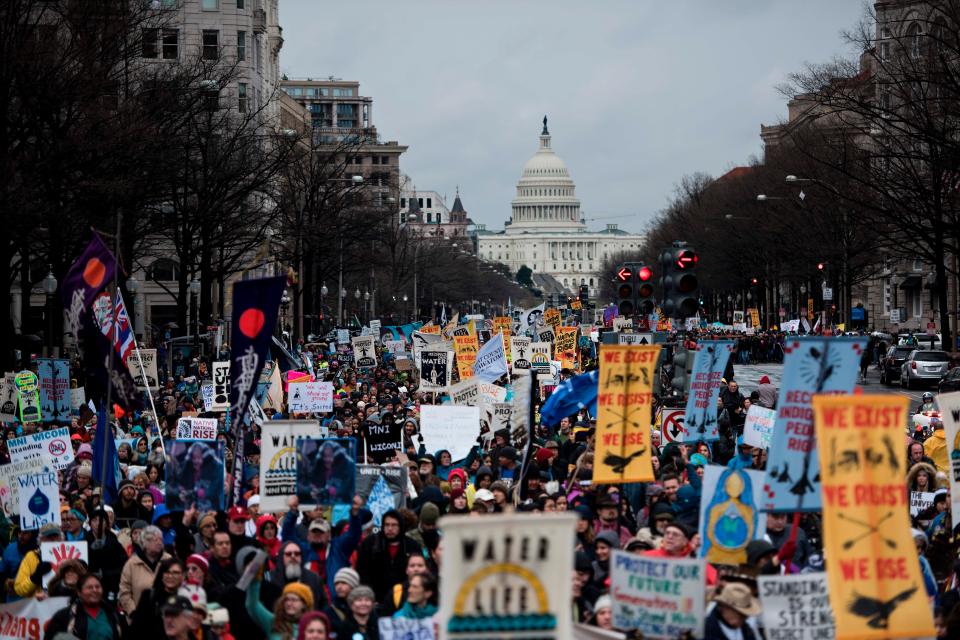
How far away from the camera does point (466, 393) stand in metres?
23.7

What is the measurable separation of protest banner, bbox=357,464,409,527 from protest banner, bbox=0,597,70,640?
148 inches

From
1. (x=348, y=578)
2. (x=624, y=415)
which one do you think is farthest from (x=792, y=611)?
(x=624, y=415)

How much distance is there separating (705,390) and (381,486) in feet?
16.8

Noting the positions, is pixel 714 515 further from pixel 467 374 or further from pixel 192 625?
pixel 467 374

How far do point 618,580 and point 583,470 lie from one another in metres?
7.30

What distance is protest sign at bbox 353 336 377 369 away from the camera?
41.4m

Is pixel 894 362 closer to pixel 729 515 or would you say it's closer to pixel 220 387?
pixel 220 387

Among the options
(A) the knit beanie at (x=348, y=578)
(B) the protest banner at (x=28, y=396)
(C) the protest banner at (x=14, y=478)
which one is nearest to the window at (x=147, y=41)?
(B) the protest banner at (x=28, y=396)

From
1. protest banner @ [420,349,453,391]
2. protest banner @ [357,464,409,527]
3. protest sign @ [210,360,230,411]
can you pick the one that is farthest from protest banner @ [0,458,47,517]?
protest banner @ [420,349,453,391]

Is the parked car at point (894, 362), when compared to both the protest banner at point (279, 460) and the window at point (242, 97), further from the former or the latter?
the protest banner at point (279, 460)

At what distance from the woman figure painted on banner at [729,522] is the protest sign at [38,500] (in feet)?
15.8

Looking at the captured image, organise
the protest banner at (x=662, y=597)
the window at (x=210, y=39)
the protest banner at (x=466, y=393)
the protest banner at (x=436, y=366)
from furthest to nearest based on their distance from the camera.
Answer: the window at (x=210, y=39)
the protest banner at (x=436, y=366)
the protest banner at (x=466, y=393)
the protest banner at (x=662, y=597)

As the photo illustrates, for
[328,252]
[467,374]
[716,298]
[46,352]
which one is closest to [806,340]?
[467,374]

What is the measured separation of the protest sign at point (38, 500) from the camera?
13.9m
